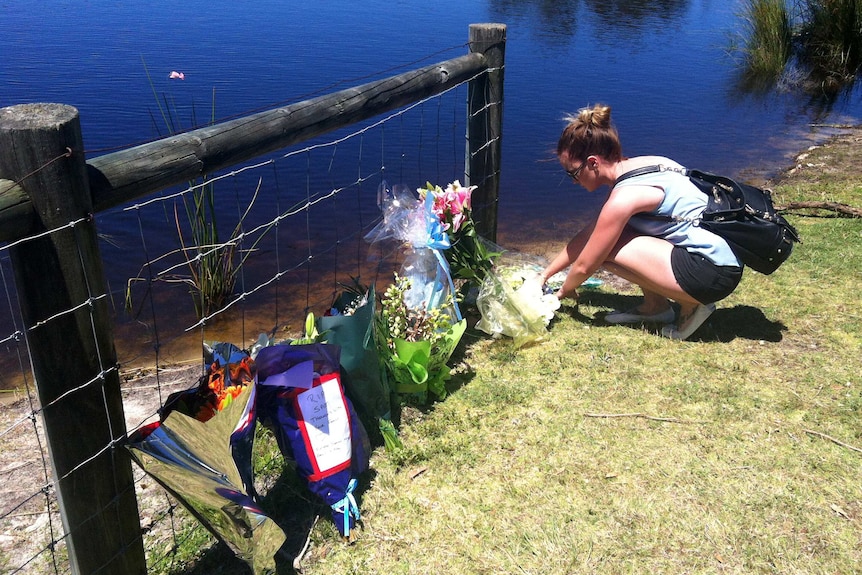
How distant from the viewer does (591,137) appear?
3.95 metres

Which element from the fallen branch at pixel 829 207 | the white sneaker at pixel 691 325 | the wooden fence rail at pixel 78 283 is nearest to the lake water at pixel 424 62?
the fallen branch at pixel 829 207

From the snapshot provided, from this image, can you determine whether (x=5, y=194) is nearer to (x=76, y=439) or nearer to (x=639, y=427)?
(x=76, y=439)

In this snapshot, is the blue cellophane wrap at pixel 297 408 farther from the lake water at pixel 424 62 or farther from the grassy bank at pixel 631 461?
the lake water at pixel 424 62

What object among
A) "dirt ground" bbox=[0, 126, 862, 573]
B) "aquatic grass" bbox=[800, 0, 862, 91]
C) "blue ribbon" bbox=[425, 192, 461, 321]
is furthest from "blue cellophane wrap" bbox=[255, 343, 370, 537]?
"aquatic grass" bbox=[800, 0, 862, 91]

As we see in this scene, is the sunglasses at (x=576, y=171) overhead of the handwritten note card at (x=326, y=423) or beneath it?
overhead

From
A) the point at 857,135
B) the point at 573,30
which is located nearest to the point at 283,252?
the point at 857,135

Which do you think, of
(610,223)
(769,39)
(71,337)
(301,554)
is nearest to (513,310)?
(610,223)

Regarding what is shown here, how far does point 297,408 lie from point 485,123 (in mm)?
2405

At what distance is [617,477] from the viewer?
3076 millimetres

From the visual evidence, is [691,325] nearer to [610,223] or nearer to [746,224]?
[746,224]

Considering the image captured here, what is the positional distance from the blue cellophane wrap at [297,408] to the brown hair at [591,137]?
180 cm

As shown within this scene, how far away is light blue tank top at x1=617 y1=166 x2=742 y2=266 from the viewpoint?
12.8ft

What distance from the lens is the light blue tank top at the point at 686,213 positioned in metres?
3.91

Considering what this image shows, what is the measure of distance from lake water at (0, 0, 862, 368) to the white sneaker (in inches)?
131
